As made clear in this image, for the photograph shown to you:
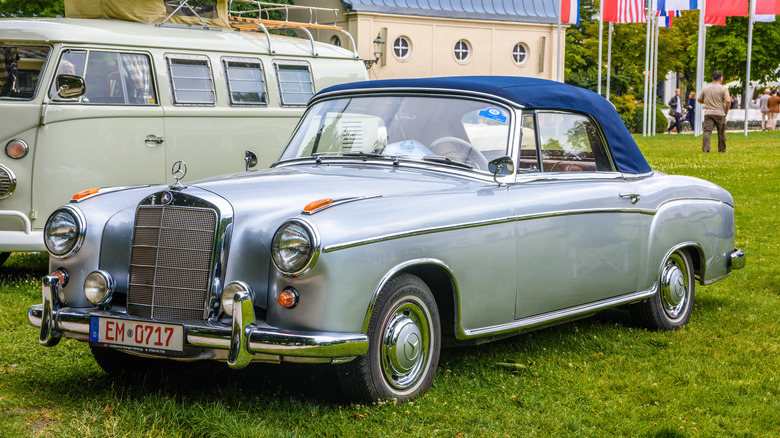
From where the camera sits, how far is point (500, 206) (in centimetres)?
521

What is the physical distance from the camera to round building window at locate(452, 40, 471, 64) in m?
41.0

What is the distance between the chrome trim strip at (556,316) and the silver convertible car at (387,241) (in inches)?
0.5

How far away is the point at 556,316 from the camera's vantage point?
221 inches

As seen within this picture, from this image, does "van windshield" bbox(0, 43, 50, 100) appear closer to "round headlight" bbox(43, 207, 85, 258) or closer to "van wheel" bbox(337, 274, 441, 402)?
"round headlight" bbox(43, 207, 85, 258)

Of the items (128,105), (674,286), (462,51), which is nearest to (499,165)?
(674,286)

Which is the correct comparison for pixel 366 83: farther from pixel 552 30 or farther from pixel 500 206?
pixel 552 30

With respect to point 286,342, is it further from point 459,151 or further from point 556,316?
point 556,316

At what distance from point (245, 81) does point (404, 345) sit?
6.20 m

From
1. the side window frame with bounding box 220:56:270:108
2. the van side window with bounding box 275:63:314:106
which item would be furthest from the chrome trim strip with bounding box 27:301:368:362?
the van side window with bounding box 275:63:314:106

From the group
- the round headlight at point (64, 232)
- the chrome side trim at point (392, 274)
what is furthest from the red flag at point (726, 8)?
the round headlight at point (64, 232)

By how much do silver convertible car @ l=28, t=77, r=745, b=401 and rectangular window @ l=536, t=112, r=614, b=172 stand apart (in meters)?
0.01

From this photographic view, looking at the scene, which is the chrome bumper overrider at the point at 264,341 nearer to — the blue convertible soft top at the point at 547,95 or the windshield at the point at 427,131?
the windshield at the point at 427,131

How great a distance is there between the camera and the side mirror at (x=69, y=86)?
8.28 m

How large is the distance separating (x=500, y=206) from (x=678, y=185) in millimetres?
2082
